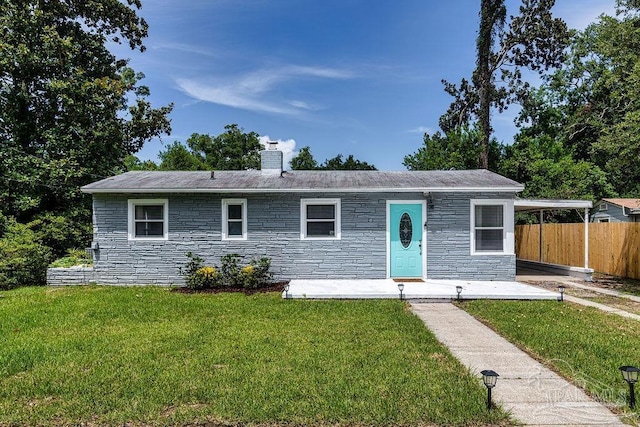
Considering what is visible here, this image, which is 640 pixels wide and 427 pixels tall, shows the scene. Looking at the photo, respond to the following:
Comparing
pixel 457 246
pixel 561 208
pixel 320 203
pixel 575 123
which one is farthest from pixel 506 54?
pixel 320 203

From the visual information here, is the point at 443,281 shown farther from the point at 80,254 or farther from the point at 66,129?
the point at 66,129

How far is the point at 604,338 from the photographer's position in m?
5.54

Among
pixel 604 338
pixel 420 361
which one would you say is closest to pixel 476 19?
pixel 604 338

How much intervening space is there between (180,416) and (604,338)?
18.8 feet

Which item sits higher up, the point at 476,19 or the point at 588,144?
the point at 476,19

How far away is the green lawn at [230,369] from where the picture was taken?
3309 millimetres

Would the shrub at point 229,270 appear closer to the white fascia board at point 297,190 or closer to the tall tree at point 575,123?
the white fascia board at point 297,190

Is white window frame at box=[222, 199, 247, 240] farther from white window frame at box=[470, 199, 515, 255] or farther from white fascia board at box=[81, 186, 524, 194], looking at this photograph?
white window frame at box=[470, 199, 515, 255]

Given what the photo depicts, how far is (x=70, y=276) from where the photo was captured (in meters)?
10.4

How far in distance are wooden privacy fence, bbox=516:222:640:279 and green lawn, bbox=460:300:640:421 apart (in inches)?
225

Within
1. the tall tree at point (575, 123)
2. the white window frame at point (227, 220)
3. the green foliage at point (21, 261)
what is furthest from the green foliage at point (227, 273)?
the tall tree at point (575, 123)

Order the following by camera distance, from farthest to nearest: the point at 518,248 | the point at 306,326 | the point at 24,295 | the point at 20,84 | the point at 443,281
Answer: the point at 518,248 < the point at 20,84 < the point at 443,281 < the point at 24,295 < the point at 306,326

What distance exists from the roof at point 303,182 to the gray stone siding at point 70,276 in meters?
2.21

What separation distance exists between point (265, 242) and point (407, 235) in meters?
3.80
